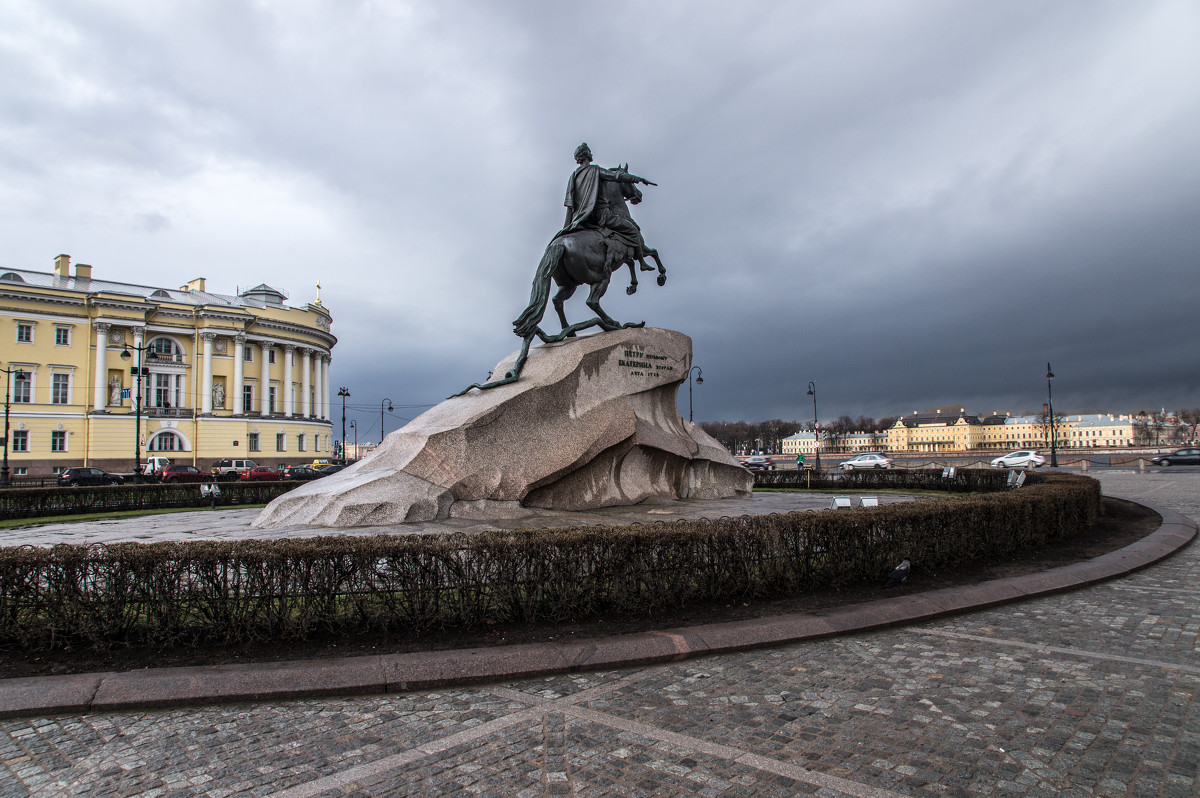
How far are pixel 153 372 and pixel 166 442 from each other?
641 cm

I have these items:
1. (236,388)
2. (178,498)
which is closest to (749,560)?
(178,498)

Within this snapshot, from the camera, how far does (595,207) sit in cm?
1395

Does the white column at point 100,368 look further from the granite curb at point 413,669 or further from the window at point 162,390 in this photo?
the granite curb at point 413,669

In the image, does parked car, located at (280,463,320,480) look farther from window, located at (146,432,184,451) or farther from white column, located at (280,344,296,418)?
white column, located at (280,344,296,418)

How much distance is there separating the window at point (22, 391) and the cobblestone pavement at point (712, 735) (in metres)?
65.2

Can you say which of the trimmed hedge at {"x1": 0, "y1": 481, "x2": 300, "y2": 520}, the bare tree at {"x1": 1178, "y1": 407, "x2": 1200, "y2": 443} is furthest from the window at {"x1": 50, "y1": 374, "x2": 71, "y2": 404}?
the bare tree at {"x1": 1178, "y1": 407, "x2": 1200, "y2": 443}

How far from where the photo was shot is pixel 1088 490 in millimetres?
12562

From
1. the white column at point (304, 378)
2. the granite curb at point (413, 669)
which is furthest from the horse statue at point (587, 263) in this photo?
the white column at point (304, 378)

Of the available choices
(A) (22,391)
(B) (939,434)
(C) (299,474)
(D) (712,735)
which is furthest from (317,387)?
(B) (939,434)

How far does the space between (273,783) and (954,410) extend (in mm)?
184002

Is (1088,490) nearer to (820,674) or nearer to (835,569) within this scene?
(835,569)

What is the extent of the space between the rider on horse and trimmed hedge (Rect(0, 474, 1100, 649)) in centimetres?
846

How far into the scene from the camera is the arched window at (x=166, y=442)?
59.6m

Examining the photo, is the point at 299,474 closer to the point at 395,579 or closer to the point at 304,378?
the point at 304,378
